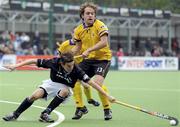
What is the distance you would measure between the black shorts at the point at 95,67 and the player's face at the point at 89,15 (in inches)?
34.1

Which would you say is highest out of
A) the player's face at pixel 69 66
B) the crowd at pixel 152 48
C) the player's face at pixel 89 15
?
the player's face at pixel 89 15

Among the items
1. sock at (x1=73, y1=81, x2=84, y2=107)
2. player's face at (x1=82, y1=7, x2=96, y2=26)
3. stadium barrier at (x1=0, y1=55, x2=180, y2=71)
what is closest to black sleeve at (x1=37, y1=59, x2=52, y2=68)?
player's face at (x1=82, y1=7, x2=96, y2=26)

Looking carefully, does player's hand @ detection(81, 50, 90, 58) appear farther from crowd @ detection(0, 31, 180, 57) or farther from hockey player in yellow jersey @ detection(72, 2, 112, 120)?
crowd @ detection(0, 31, 180, 57)

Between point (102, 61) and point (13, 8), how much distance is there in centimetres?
2802

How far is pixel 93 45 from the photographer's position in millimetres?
11422

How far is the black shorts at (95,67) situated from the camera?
37.6 feet

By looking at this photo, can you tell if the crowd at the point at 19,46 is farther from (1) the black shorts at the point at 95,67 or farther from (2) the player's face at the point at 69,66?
(2) the player's face at the point at 69,66

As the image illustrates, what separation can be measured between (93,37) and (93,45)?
15cm

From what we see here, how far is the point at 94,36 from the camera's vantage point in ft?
37.4

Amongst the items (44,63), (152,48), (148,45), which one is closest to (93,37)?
(44,63)

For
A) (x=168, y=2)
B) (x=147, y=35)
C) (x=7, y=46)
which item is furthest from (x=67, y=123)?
(x=147, y=35)

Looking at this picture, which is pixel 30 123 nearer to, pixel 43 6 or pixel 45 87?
pixel 45 87

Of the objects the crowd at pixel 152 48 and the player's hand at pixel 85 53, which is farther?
the crowd at pixel 152 48

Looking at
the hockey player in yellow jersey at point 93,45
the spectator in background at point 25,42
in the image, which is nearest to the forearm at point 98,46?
the hockey player in yellow jersey at point 93,45
